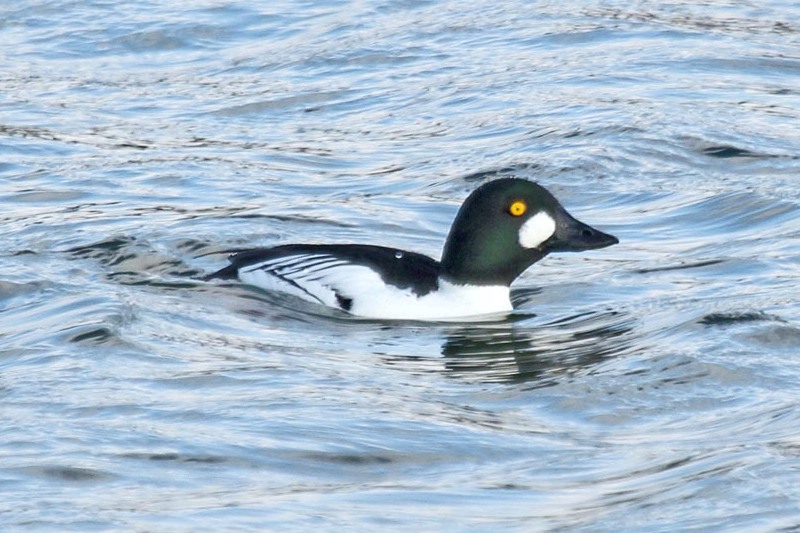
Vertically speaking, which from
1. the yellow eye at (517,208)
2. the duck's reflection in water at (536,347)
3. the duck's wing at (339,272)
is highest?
the yellow eye at (517,208)

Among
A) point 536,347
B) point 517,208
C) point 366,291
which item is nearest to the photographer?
point 536,347

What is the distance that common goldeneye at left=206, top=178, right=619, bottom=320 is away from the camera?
29.6ft

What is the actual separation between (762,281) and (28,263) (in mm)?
3982

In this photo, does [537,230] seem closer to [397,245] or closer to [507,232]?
[507,232]

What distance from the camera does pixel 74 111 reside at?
46.8ft

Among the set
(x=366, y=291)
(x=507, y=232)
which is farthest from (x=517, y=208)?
(x=366, y=291)

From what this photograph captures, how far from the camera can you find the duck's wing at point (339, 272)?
355 inches

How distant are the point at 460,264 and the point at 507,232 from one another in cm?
29

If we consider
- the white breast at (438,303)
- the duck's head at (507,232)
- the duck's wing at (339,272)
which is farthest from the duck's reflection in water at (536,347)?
the duck's wing at (339,272)

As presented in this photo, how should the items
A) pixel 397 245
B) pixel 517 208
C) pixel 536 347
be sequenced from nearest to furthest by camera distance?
pixel 536 347 < pixel 517 208 < pixel 397 245

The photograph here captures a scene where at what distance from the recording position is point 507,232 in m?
9.15

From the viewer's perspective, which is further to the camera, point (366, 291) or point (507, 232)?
point (507, 232)

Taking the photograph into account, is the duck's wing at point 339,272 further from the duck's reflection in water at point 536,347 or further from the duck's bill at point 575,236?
the duck's bill at point 575,236

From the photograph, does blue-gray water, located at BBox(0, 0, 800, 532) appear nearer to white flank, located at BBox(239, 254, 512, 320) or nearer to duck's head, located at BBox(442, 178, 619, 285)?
white flank, located at BBox(239, 254, 512, 320)
